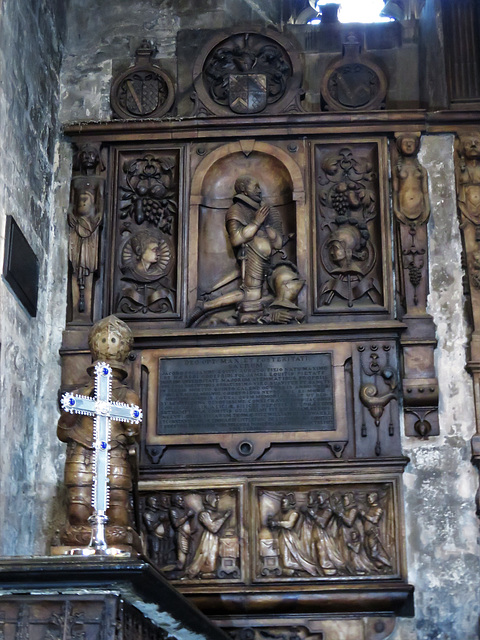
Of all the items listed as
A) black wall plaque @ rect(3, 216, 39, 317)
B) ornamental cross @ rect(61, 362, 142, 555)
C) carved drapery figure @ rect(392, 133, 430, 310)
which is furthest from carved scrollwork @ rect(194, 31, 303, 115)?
ornamental cross @ rect(61, 362, 142, 555)

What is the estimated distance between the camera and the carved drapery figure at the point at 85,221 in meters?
9.99

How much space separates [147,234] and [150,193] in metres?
0.38

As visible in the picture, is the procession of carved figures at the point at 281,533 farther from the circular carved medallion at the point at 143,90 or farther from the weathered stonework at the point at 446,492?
the circular carved medallion at the point at 143,90

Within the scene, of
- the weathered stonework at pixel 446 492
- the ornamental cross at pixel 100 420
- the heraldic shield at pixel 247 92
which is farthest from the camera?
the heraldic shield at pixel 247 92

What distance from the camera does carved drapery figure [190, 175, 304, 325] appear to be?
9.85 meters

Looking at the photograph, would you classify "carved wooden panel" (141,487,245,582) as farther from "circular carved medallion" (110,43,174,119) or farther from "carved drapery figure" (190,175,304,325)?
"circular carved medallion" (110,43,174,119)

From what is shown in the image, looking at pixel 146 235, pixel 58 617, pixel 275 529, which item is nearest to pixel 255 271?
pixel 146 235

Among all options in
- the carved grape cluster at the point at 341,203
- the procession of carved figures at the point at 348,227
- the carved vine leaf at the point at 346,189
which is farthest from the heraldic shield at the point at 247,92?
the carved grape cluster at the point at 341,203

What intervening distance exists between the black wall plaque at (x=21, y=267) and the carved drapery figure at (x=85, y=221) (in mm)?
393

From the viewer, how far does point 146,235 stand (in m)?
10.3

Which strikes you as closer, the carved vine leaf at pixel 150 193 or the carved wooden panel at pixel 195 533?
the carved wooden panel at pixel 195 533

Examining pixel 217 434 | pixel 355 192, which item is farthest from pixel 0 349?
pixel 355 192

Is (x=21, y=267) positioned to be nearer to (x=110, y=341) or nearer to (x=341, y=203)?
(x=110, y=341)

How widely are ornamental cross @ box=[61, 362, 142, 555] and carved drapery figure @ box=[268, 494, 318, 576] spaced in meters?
2.08
